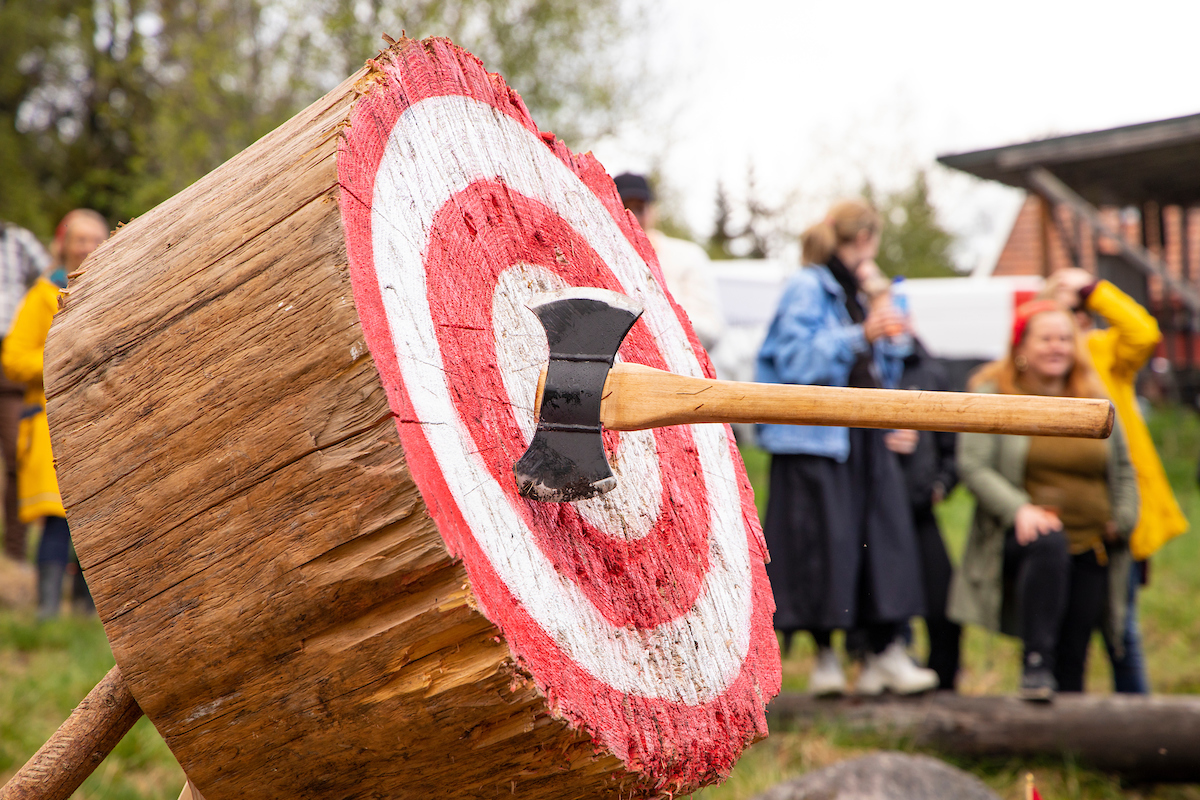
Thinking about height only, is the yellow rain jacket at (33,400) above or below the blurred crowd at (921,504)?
above

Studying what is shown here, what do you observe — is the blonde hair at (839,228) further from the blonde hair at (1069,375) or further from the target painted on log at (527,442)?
the target painted on log at (527,442)

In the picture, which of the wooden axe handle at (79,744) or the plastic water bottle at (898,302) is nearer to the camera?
the wooden axe handle at (79,744)

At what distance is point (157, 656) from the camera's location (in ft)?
3.59

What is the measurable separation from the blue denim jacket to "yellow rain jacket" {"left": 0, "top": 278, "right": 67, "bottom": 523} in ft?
9.64

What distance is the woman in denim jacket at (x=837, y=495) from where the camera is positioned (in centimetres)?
341

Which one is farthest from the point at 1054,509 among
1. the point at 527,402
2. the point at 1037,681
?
the point at 527,402

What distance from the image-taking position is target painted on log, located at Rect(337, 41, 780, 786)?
104 cm

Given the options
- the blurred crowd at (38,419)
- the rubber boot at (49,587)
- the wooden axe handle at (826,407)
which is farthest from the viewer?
the rubber boot at (49,587)

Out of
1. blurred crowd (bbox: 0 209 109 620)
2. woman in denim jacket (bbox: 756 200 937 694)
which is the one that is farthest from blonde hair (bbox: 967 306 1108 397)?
blurred crowd (bbox: 0 209 109 620)

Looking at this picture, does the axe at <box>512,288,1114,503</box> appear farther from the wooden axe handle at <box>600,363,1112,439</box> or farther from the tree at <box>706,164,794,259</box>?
the tree at <box>706,164,794,259</box>

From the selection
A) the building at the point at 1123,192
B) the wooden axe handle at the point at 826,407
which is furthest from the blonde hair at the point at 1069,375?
the building at the point at 1123,192

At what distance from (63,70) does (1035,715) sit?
51.5 feet

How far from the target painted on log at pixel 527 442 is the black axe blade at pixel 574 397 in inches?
1.8

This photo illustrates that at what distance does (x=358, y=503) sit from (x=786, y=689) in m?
3.21
